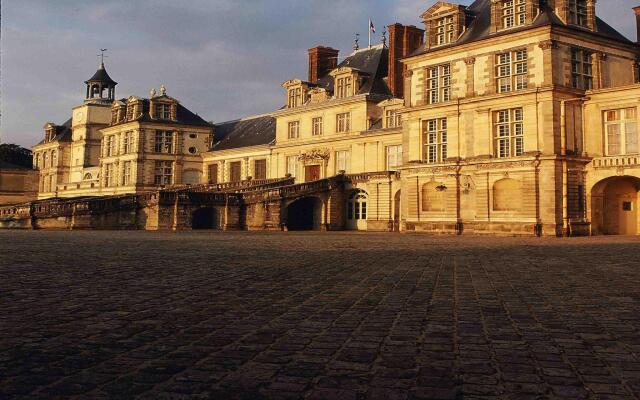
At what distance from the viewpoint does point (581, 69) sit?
31984 mm

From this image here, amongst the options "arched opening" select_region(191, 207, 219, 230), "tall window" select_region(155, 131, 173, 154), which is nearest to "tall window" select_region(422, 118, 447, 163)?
"arched opening" select_region(191, 207, 219, 230)

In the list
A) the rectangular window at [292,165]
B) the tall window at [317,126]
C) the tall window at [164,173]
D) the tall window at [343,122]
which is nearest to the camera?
the tall window at [343,122]

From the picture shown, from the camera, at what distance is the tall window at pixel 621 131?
96.5 ft

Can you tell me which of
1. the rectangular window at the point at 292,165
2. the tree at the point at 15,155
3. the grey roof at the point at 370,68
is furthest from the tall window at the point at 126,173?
the tree at the point at 15,155

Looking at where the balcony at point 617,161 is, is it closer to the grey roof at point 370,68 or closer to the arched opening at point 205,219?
the grey roof at point 370,68

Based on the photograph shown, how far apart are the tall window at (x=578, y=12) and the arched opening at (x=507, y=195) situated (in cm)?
954

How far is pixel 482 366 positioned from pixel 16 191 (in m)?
87.3

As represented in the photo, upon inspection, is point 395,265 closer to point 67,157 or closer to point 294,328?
point 294,328

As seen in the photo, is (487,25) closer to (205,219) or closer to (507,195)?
(507,195)

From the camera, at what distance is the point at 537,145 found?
30.6 meters

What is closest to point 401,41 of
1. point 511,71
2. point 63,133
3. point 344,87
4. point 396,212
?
point 344,87

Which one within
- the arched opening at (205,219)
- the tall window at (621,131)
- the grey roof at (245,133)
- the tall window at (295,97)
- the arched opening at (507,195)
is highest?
the tall window at (295,97)

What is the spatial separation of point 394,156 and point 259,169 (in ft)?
53.8

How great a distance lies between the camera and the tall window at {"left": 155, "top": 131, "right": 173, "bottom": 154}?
6222 centimetres
